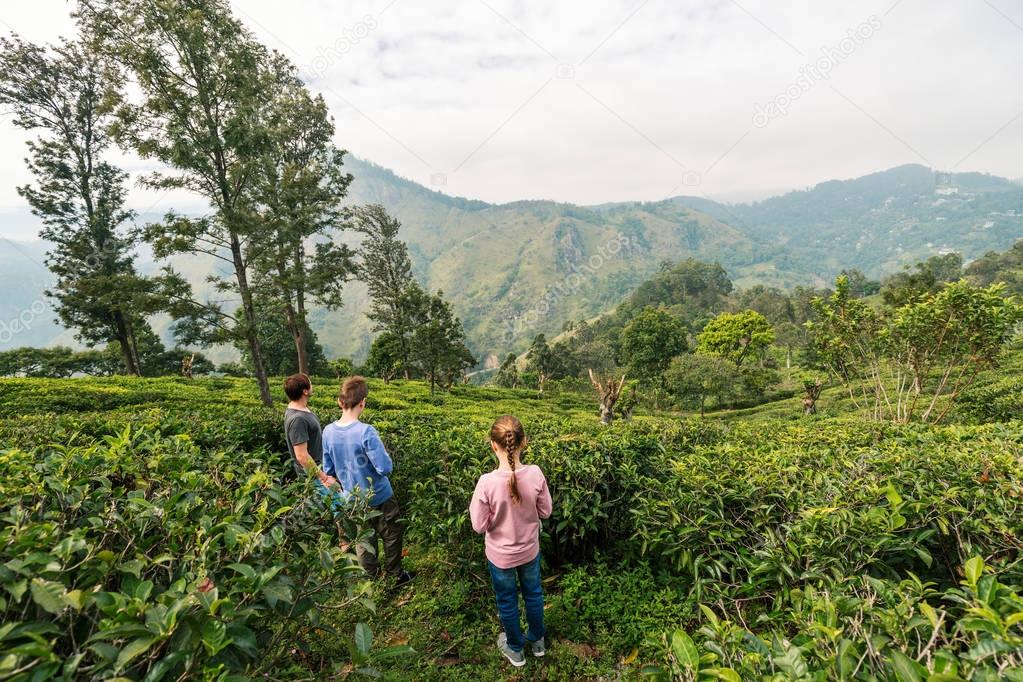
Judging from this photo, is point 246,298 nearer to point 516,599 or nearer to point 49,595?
point 516,599

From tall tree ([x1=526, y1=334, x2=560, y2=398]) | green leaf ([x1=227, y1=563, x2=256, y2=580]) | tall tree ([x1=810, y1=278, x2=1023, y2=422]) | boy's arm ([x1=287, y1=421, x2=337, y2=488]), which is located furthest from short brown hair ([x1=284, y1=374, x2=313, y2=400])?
tall tree ([x1=526, y1=334, x2=560, y2=398])

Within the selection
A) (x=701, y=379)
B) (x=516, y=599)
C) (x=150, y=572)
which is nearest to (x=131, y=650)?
(x=150, y=572)

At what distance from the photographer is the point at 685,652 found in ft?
5.06

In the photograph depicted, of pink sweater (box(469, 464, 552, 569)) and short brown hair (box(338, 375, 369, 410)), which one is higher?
short brown hair (box(338, 375, 369, 410))

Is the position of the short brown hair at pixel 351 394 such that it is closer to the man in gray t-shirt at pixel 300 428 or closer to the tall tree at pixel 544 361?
the man in gray t-shirt at pixel 300 428

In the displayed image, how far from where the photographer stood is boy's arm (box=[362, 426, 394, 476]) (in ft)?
12.9

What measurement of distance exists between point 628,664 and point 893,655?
2.37 metres

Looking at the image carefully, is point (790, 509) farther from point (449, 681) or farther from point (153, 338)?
point (153, 338)

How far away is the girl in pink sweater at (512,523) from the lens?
314 cm

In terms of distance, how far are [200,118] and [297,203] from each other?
7.13 metres

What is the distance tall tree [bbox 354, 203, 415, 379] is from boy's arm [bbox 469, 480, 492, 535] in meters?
23.7

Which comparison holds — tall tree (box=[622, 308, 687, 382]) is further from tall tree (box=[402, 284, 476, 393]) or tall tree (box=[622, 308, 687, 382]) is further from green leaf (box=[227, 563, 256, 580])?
green leaf (box=[227, 563, 256, 580])

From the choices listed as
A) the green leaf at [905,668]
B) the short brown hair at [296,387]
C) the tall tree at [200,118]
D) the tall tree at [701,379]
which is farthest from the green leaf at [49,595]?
the tall tree at [701,379]

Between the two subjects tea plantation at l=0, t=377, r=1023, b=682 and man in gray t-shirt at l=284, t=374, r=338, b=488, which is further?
man in gray t-shirt at l=284, t=374, r=338, b=488
